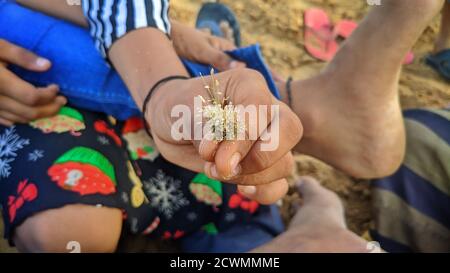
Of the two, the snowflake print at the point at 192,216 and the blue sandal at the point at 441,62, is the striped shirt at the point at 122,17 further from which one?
the blue sandal at the point at 441,62

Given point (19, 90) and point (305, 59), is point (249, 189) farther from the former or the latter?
point (305, 59)

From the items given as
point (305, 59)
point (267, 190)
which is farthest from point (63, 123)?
point (305, 59)

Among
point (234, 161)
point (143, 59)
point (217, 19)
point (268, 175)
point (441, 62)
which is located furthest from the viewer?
point (217, 19)

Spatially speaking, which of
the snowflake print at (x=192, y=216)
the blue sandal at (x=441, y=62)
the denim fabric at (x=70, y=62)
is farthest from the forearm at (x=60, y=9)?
the blue sandal at (x=441, y=62)

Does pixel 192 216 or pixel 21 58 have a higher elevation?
pixel 21 58

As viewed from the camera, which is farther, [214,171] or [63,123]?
[63,123]
